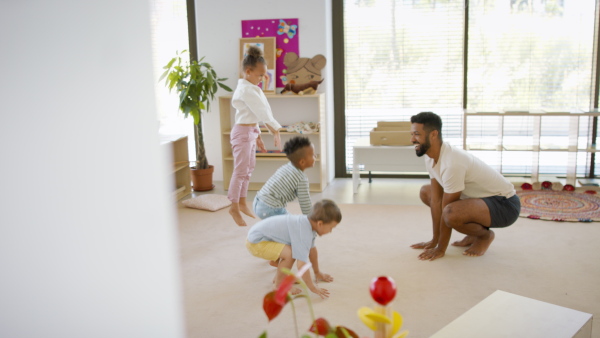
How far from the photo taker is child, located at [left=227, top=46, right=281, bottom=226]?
3668 mm

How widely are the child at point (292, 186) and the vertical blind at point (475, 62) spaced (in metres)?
2.59

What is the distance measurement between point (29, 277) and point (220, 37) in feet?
15.8

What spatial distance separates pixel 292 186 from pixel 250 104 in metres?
1.01

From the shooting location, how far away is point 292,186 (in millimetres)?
2918

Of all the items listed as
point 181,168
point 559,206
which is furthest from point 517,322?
point 181,168

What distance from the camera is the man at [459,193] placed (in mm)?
3047

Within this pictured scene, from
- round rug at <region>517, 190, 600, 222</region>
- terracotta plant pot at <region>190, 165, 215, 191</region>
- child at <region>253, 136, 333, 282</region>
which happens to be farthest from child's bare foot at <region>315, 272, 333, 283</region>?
terracotta plant pot at <region>190, 165, 215, 191</region>

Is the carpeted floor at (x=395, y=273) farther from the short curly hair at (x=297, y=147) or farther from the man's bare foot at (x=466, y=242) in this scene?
the short curly hair at (x=297, y=147)

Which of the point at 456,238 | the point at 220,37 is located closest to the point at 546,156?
the point at 456,238

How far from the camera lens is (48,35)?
563 mm

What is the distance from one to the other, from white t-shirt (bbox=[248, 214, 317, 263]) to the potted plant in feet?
7.87

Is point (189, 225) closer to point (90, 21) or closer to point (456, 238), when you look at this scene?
point (456, 238)

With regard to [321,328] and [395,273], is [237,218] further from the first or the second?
[321,328]

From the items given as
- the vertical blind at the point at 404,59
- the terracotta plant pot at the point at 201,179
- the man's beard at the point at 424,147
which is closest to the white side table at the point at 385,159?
the vertical blind at the point at 404,59
